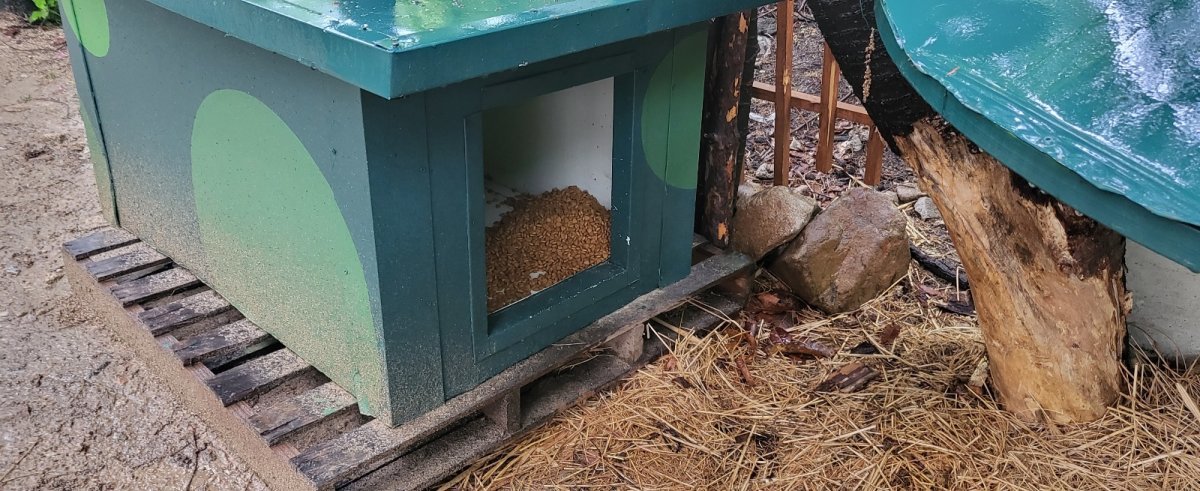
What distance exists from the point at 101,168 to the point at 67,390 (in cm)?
100

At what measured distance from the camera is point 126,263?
3.82m

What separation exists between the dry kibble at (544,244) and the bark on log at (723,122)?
45cm

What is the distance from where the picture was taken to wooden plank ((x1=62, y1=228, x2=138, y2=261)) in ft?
12.9

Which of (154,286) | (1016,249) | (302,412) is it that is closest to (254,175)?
(302,412)

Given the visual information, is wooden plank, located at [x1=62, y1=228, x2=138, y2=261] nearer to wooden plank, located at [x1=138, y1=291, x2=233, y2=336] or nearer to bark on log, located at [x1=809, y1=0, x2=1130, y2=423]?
wooden plank, located at [x1=138, y1=291, x2=233, y2=336]

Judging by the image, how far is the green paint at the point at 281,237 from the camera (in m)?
2.78

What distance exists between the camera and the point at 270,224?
3.04 meters

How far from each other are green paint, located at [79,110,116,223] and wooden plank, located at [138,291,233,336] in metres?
0.81

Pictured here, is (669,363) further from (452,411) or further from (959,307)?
(959,307)

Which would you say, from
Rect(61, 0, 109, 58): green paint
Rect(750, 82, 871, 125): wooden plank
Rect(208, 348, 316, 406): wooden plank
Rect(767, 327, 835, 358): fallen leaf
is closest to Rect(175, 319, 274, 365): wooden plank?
Rect(208, 348, 316, 406): wooden plank

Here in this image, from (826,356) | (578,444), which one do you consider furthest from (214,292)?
(826,356)

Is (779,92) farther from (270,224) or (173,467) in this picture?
(173,467)

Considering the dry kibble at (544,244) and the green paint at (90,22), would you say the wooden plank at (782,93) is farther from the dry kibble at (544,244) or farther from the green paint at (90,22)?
the green paint at (90,22)

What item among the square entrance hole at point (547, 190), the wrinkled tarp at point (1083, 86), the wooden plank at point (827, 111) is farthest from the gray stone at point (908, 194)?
the wrinkled tarp at point (1083, 86)
